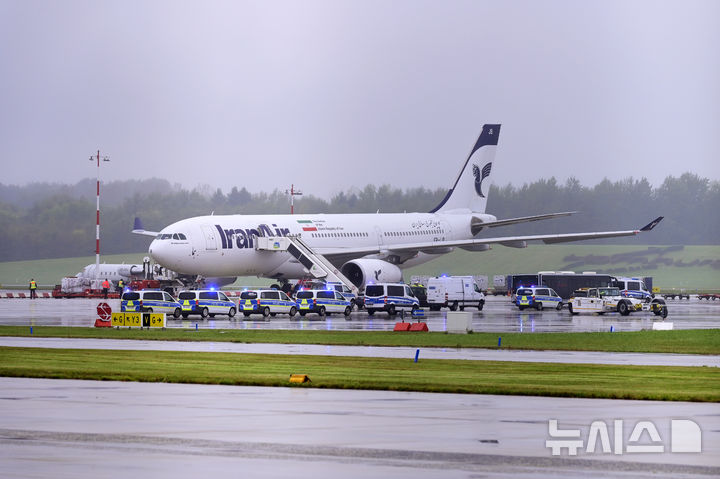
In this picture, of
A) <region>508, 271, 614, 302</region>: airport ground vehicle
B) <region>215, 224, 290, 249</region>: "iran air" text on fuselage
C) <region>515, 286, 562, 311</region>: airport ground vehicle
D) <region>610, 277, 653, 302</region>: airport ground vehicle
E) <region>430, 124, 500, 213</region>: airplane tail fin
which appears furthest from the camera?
<region>430, 124, 500, 213</region>: airplane tail fin

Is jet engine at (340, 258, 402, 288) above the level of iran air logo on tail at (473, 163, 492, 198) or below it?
below

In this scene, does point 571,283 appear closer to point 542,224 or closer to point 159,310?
point 159,310

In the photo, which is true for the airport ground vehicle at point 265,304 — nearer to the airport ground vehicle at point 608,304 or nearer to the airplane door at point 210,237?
the airplane door at point 210,237

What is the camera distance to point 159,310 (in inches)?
2227

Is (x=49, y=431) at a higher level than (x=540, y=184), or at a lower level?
lower

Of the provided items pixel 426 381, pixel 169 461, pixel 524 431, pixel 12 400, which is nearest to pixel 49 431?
pixel 169 461

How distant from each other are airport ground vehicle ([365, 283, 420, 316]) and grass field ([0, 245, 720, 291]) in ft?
264

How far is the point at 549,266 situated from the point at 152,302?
104 metres

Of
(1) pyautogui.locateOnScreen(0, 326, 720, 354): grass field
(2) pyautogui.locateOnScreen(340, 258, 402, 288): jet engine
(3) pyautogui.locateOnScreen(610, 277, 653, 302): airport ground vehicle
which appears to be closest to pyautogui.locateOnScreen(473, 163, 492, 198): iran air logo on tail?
(3) pyautogui.locateOnScreen(610, 277, 653, 302): airport ground vehicle

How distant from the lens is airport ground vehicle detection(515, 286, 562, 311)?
68.6 metres

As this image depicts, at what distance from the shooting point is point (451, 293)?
218ft

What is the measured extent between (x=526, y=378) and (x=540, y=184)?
12962 centimetres

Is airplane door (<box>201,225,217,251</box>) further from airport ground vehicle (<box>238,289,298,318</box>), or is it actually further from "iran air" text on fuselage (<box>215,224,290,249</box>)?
airport ground vehicle (<box>238,289,298,318</box>)

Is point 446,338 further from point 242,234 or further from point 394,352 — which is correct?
point 242,234
